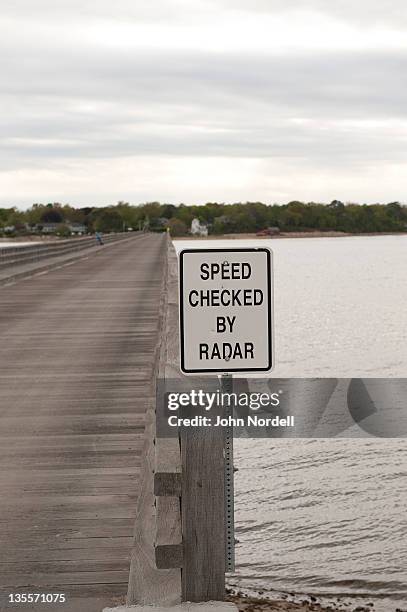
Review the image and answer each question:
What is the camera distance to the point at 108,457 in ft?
32.0

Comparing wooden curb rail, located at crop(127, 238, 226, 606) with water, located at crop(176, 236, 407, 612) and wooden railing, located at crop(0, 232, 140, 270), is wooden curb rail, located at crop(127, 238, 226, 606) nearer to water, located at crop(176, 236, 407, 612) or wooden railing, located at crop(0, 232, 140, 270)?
water, located at crop(176, 236, 407, 612)

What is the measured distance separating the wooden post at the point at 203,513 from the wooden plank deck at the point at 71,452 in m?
1.08

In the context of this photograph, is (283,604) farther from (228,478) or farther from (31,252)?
(31,252)

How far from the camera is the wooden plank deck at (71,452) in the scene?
6.75m

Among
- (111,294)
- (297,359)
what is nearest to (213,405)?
(111,294)

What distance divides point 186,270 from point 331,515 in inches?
418

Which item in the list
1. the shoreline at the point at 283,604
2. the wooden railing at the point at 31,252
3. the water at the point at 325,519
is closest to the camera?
the shoreline at the point at 283,604

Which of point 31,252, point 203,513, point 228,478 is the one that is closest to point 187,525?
point 203,513

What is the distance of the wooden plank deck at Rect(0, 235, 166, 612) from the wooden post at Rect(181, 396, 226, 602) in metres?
1.08

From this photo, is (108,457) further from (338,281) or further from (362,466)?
(338,281)

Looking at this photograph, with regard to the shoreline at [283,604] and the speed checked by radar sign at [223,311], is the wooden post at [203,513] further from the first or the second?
the shoreline at [283,604]

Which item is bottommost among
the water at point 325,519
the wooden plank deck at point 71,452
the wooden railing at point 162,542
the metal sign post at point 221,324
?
the water at point 325,519

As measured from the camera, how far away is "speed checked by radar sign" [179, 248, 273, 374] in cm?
493

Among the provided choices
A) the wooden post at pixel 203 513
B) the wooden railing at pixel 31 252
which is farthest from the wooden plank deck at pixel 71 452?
the wooden railing at pixel 31 252
